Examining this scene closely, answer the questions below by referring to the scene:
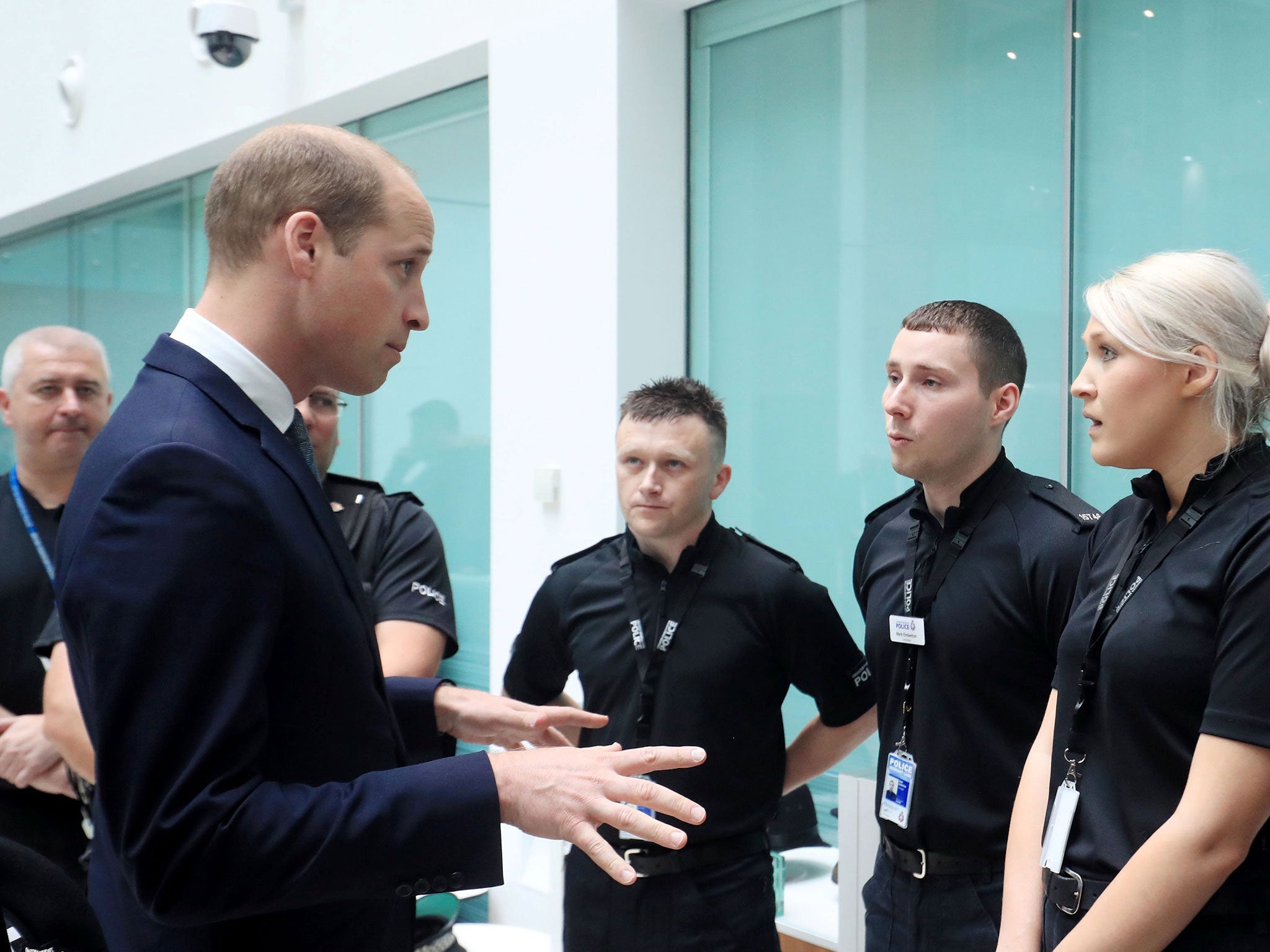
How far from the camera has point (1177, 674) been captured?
1.69 meters

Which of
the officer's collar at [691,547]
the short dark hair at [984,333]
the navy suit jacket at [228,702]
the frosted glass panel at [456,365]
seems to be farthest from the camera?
the frosted glass panel at [456,365]

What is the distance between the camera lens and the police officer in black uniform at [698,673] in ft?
8.40

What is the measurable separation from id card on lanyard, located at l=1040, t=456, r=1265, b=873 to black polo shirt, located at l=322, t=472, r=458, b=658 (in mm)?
1555

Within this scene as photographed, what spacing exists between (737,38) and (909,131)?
88cm

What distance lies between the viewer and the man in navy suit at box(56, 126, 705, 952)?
1104 mm

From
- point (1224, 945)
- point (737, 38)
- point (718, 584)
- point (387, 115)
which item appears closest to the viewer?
point (1224, 945)

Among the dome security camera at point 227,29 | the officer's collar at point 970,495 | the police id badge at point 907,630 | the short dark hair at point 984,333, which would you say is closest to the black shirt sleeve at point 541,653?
the police id badge at point 907,630

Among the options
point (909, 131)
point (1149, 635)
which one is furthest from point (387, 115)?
point (1149, 635)

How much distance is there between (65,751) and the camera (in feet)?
7.82

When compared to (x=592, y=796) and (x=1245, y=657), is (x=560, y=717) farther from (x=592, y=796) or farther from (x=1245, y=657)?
(x=1245, y=657)

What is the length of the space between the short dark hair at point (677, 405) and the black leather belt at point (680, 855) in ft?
3.06

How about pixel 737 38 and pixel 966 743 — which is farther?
pixel 737 38

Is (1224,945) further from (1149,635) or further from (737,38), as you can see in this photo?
(737,38)

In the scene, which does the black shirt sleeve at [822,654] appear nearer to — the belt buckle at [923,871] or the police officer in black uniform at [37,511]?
the belt buckle at [923,871]
